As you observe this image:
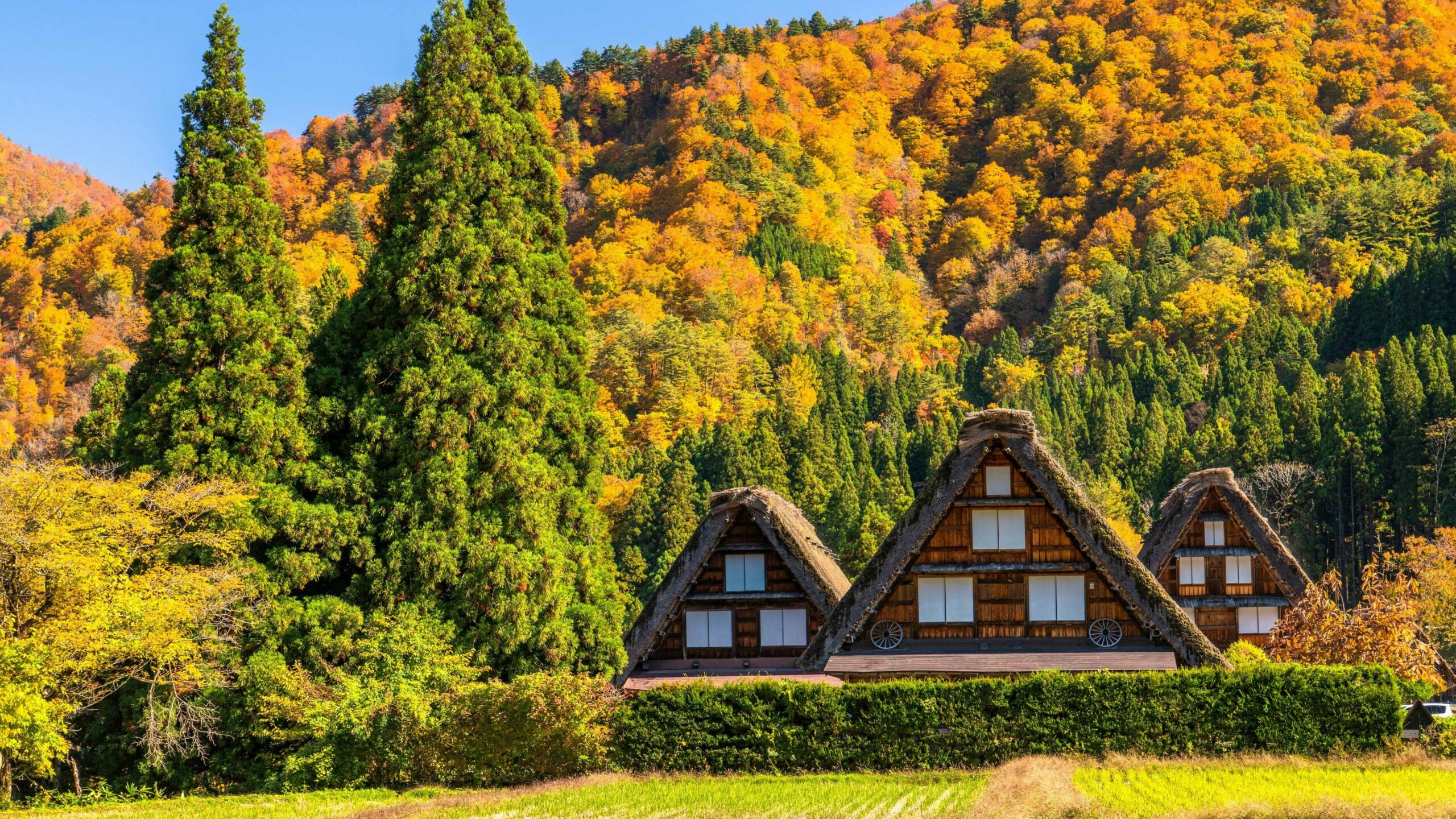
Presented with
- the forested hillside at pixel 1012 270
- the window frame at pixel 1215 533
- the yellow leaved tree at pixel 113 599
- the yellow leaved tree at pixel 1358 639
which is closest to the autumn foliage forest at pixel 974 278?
the forested hillside at pixel 1012 270

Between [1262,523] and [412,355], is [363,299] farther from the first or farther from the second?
[1262,523]

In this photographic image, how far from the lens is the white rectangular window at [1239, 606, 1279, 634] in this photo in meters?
48.8

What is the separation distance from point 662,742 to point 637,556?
48231 mm

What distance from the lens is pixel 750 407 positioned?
10988 centimetres

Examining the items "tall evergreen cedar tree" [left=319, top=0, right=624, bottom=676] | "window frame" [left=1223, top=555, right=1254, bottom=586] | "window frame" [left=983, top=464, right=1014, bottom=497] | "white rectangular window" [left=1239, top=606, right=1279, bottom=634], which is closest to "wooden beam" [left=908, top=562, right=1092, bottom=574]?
"window frame" [left=983, top=464, right=1014, bottom=497]

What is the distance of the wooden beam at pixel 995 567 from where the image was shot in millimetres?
32000

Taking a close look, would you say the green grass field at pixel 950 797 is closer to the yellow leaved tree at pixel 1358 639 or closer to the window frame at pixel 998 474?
the window frame at pixel 998 474

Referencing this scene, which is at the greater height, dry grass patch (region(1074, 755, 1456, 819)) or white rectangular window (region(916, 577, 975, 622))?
white rectangular window (region(916, 577, 975, 622))

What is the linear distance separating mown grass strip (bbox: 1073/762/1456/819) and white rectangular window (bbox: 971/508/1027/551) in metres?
7.15

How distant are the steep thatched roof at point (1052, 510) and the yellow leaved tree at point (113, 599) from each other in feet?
38.5

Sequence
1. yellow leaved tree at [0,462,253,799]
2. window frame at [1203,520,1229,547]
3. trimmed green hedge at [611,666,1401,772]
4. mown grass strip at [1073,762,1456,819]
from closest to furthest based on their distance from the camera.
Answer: mown grass strip at [1073,762,1456,819], trimmed green hedge at [611,666,1401,772], yellow leaved tree at [0,462,253,799], window frame at [1203,520,1229,547]

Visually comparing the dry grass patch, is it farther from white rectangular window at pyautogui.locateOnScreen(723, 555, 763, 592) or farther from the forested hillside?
the forested hillside

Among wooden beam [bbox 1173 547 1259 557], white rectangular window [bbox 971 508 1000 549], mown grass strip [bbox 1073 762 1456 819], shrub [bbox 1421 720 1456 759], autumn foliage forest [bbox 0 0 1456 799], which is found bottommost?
mown grass strip [bbox 1073 762 1456 819]

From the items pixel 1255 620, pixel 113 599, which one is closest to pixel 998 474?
pixel 113 599
